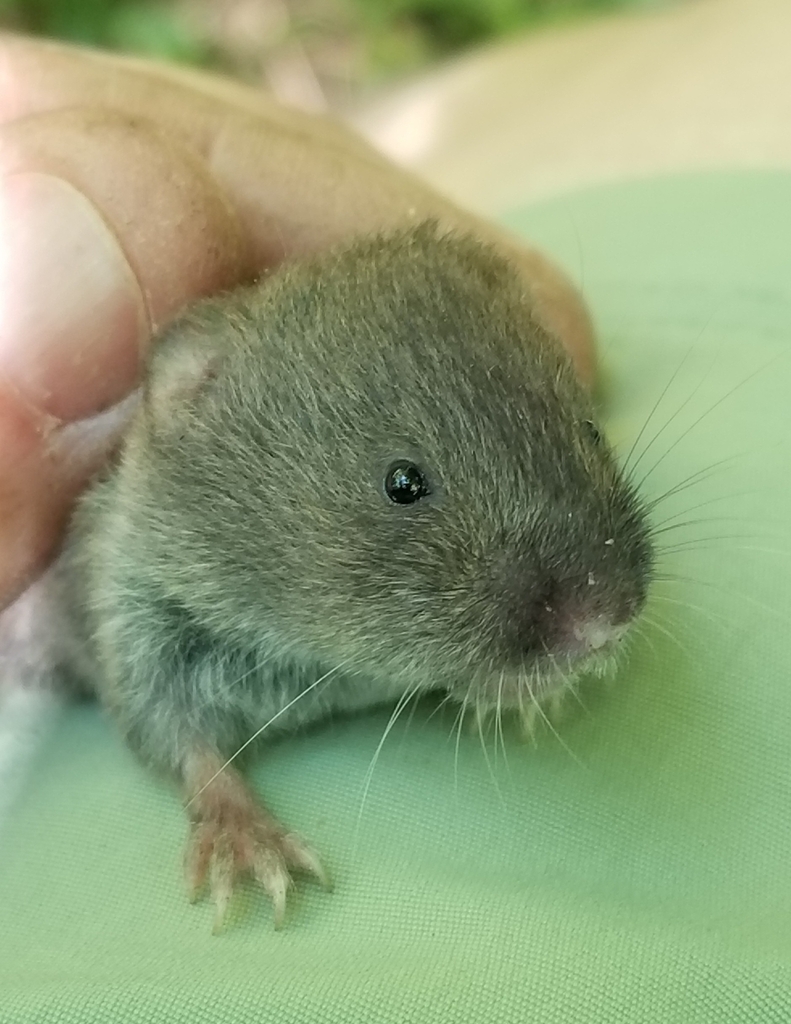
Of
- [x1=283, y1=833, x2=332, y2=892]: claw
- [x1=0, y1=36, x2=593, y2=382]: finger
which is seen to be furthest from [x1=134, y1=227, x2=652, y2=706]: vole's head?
[x1=0, y1=36, x2=593, y2=382]: finger

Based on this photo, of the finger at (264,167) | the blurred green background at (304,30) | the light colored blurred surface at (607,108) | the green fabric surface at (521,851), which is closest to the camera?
the green fabric surface at (521,851)

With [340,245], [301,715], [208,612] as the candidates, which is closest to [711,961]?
[301,715]

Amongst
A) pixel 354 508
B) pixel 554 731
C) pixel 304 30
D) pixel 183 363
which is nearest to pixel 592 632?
pixel 554 731

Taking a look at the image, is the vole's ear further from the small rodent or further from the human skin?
the human skin

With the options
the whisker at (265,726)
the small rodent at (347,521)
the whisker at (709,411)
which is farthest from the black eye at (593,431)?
the whisker at (265,726)

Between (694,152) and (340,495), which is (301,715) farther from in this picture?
(694,152)

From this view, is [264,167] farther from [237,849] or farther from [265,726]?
[237,849]

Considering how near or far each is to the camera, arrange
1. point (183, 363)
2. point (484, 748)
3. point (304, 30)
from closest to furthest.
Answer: point (484, 748)
point (183, 363)
point (304, 30)

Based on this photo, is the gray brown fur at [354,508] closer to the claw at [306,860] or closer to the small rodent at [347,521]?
the small rodent at [347,521]
